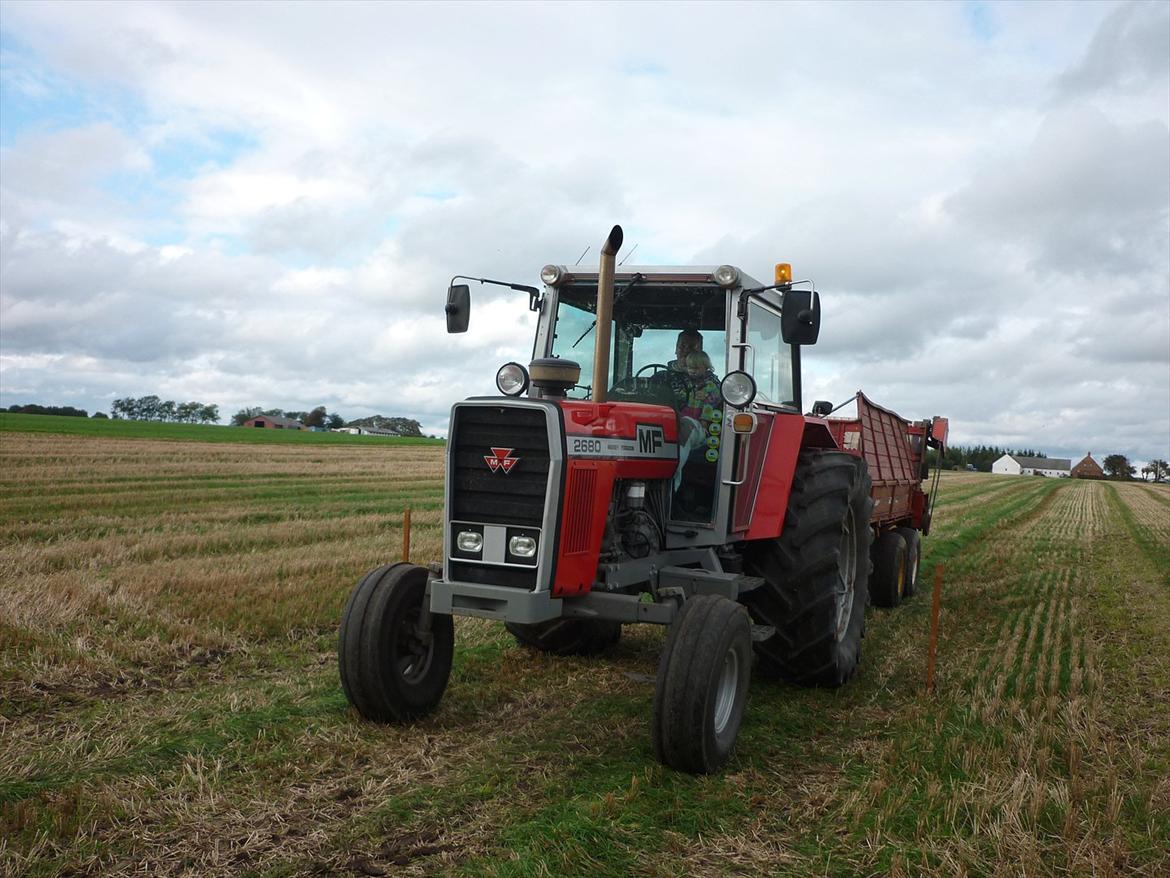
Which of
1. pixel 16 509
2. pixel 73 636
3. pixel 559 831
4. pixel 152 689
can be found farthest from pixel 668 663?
pixel 16 509

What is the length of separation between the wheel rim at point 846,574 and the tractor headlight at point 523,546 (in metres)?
2.73

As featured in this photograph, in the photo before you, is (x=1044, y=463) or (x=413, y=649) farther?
(x=1044, y=463)

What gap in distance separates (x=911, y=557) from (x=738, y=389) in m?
6.15

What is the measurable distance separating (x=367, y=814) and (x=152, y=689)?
7.86 ft

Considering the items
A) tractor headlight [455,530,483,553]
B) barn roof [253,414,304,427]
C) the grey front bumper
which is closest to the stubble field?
the grey front bumper

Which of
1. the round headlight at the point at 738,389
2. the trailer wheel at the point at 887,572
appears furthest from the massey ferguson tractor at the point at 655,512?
the trailer wheel at the point at 887,572

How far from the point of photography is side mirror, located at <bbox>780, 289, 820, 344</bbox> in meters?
5.19

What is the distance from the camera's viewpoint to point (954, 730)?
517cm

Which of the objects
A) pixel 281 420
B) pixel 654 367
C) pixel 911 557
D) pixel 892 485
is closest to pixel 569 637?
pixel 654 367

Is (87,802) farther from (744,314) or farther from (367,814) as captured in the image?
(744,314)

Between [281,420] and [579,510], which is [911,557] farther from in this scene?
[281,420]

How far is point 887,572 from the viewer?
31.3 feet

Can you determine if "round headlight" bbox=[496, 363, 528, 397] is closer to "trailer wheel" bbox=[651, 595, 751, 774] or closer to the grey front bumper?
the grey front bumper

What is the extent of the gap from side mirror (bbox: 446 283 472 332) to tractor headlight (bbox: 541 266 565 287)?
581 millimetres
